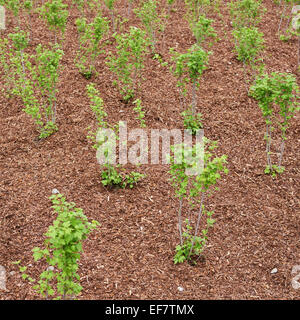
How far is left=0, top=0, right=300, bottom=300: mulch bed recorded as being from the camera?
12.9 feet

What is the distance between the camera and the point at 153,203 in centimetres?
481

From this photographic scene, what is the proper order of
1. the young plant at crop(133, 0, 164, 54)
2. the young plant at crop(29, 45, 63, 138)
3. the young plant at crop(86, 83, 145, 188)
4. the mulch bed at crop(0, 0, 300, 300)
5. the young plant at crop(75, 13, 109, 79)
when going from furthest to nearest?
1. the young plant at crop(133, 0, 164, 54)
2. the young plant at crop(75, 13, 109, 79)
3. the young plant at crop(29, 45, 63, 138)
4. the young plant at crop(86, 83, 145, 188)
5. the mulch bed at crop(0, 0, 300, 300)

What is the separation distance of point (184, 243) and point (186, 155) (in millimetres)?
1175

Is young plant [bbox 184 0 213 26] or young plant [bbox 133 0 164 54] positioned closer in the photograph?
young plant [bbox 133 0 164 54]

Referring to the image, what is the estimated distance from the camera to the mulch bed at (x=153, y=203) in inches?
155

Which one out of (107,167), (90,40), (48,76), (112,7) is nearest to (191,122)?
(107,167)

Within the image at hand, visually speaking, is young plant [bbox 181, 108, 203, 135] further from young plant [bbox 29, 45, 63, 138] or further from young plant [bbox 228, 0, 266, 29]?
young plant [bbox 228, 0, 266, 29]

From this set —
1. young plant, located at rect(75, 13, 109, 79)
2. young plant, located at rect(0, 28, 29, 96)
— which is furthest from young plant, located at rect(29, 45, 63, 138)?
young plant, located at rect(75, 13, 109, 79)

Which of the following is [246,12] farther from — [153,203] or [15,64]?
[153,203]

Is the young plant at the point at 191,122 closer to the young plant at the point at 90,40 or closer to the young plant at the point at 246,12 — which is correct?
the young plant at the point at 90,40

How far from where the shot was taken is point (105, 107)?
20.2 feet

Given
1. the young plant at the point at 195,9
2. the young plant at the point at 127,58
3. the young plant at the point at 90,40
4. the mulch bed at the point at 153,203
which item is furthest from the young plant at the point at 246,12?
the young plant at the point at 90,40

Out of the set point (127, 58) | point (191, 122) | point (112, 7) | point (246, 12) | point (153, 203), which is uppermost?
point (112, 7)

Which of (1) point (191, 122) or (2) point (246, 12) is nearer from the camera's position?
(1) point (191, 122)
